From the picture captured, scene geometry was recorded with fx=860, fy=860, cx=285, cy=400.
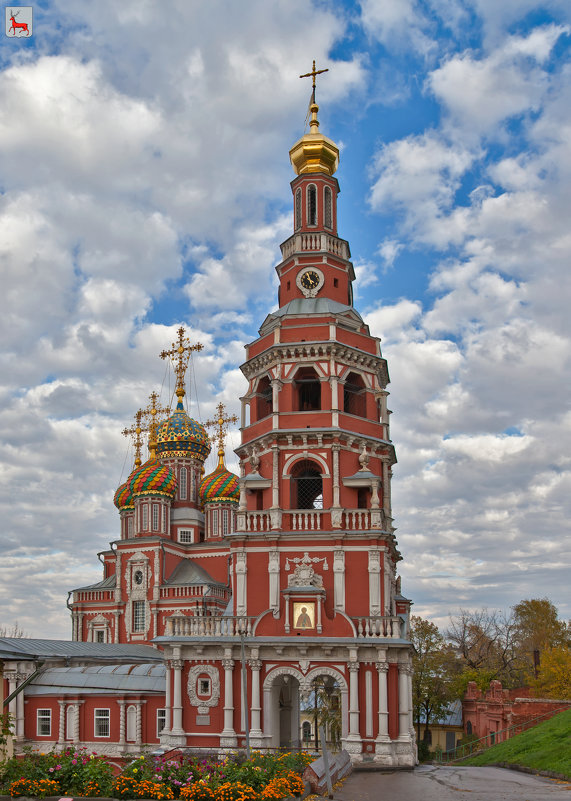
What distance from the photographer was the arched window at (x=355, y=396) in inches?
1291

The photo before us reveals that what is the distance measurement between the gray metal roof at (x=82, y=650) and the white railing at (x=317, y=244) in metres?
20.2

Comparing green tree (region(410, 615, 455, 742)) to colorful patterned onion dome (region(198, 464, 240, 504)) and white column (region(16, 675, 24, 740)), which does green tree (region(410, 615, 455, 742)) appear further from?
white column (region(16, 675, 24, 740))

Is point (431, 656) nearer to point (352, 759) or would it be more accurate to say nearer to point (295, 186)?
point (352, 759)

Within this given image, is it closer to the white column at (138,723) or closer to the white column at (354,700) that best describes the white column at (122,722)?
the white column at (138,723)

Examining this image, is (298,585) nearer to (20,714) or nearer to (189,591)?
(20,714)

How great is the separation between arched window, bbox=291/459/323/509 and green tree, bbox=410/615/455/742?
55.5ft

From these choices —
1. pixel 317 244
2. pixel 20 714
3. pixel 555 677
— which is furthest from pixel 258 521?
pixel 555 677

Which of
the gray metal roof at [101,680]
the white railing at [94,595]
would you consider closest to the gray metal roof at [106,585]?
the white railing at [94,595]

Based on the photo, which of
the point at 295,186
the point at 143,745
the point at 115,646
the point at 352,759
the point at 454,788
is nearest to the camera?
the point at 454,788

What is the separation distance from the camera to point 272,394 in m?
31.8

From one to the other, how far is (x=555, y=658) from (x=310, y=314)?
25387 millimetres

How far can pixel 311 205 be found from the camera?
35469 millimetres

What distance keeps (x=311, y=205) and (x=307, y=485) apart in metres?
11.7

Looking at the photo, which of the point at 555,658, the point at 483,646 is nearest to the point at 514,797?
the point at 555,658
